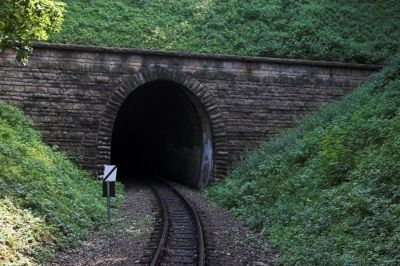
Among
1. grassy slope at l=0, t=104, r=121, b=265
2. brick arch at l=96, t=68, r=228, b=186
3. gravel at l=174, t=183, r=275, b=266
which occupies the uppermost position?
brick arch at l=96, t=68, r=228, b=186

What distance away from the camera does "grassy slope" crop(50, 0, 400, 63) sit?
57.0 feet

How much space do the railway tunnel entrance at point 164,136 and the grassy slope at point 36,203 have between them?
17.4 ft

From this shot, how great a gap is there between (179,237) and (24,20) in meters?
4.99

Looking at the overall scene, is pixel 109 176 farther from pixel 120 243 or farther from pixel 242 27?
pixel 242 27

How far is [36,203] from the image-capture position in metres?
8.54

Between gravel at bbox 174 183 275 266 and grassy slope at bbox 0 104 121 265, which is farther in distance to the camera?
gravel at bbox 174 183 275 266

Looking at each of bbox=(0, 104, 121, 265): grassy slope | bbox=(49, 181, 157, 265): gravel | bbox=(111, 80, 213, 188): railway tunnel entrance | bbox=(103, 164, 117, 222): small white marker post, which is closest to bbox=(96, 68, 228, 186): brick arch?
bbox=(111, 80, 213, 188): railway tunnel entrance

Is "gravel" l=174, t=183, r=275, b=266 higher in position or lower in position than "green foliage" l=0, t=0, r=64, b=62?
lower

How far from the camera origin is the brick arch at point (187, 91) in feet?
50.4

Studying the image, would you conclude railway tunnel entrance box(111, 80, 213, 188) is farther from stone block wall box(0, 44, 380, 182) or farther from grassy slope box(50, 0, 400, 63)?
grassy slope box(50, 0, 400, 63)

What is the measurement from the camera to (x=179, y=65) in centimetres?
→ 1602

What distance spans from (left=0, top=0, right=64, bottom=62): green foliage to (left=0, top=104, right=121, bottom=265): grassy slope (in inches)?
92.5

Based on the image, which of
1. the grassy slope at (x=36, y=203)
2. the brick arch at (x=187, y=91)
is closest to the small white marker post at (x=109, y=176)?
the grassy slope at (x=36, y=203)

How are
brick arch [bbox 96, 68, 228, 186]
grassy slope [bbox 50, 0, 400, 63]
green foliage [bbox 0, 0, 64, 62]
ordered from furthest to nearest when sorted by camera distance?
grassy slope [bbox 50, 0, 400, 63]
brick arch [bbox 96, 68, 228, 186]
green foliage [bbox 0, 0, 64, 62]
